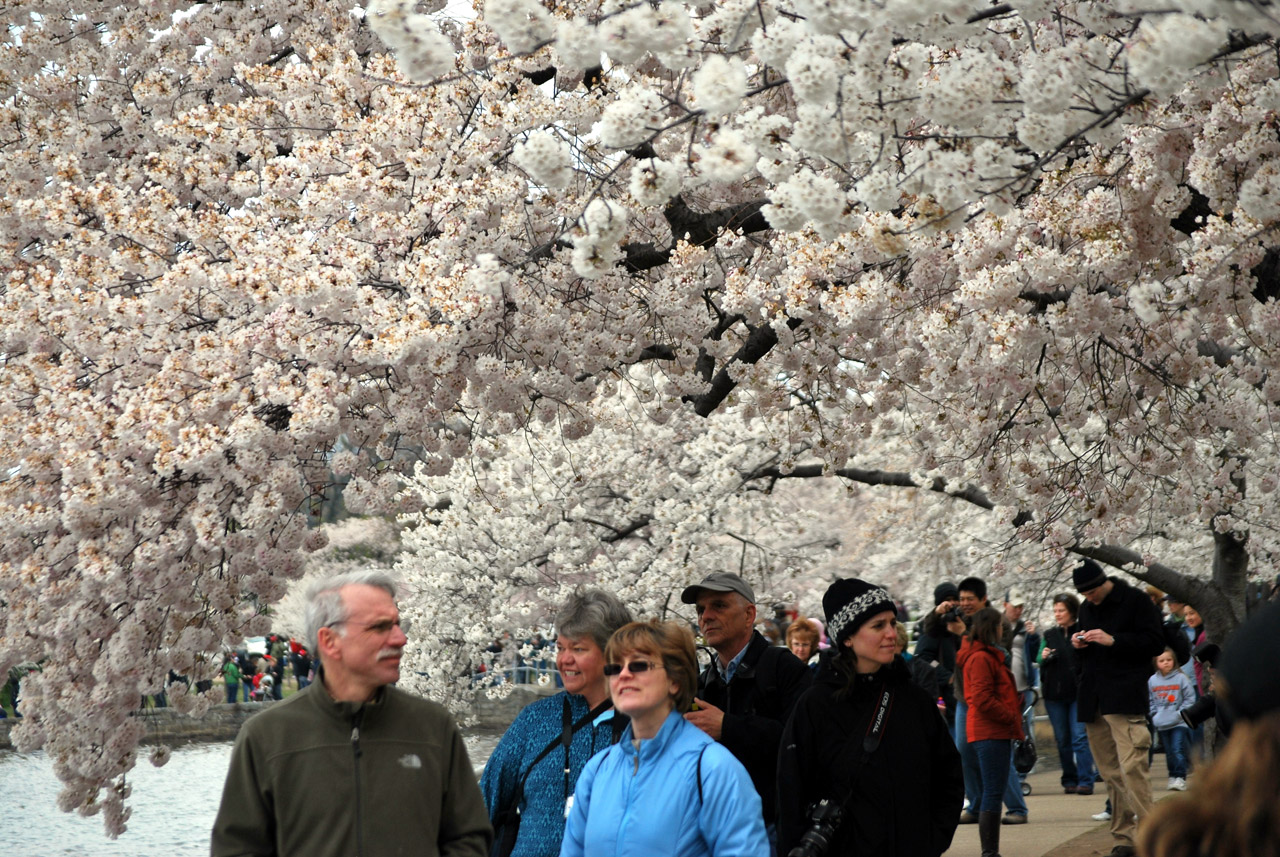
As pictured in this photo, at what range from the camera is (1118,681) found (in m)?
8.05

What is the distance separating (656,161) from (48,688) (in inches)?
190

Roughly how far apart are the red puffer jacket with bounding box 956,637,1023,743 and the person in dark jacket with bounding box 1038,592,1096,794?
253 cm

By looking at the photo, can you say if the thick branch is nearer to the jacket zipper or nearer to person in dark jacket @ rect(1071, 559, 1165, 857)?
person in dark jacket @ rect(1071, 559, 1165, 857)

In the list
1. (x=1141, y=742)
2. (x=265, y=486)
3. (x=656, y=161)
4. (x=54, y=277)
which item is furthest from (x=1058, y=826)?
(x=54, y=277)

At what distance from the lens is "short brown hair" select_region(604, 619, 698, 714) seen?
12.5 ft

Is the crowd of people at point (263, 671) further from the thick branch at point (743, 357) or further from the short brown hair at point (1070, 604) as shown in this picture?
the thick branch at point (743, 357)

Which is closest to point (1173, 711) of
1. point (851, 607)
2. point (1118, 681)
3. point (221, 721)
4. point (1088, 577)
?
point (1118, 681)

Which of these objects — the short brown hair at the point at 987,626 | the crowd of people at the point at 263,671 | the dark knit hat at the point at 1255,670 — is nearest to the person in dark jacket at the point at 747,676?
the short brown hair at the point at 987,626

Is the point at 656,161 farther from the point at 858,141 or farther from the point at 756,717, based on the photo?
the point at 756,717

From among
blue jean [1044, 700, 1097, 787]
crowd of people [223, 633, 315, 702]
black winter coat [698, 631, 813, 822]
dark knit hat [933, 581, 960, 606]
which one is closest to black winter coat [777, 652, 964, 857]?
black winter coat [698, 631, 813, 822]

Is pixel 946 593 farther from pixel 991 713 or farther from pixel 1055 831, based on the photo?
pixel 991 713

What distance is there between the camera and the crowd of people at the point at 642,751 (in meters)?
3.25

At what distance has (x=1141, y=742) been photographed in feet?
25.7

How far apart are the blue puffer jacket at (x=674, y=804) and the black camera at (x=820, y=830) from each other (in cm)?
81
